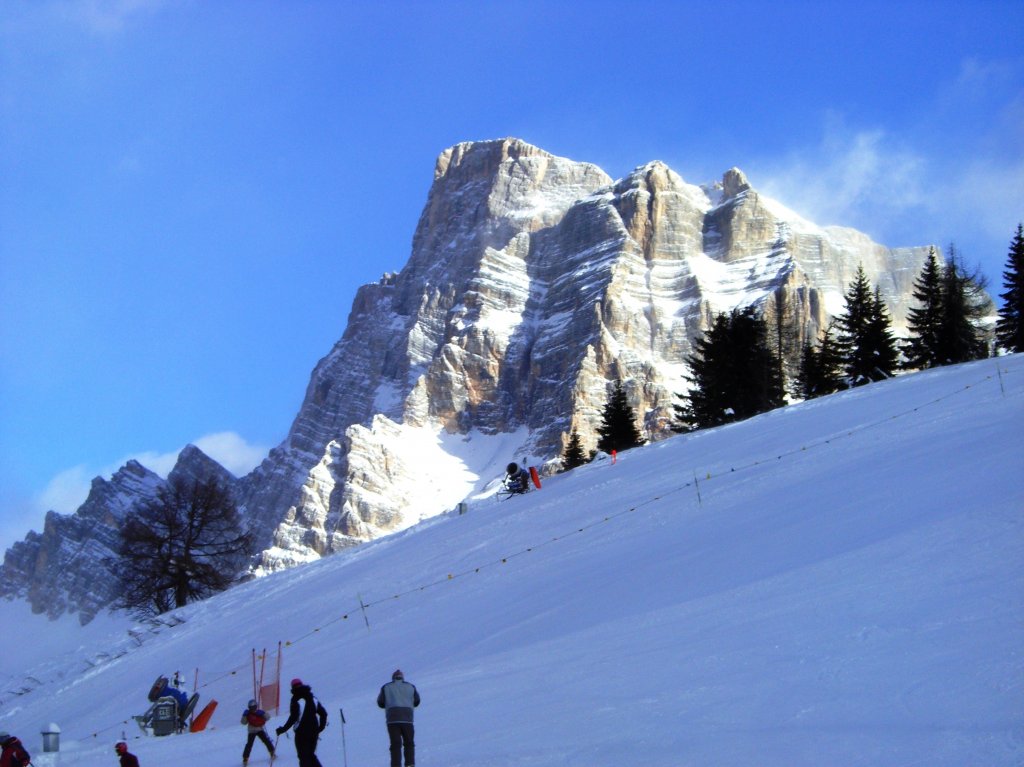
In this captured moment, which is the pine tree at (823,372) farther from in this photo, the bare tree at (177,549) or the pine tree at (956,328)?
the bare tree at (177,549)

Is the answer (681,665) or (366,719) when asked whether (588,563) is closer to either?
(366,719)

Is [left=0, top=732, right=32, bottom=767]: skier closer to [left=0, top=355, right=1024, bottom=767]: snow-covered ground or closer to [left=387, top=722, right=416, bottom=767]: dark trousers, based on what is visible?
[left=0, top=355, right=1024, bottom=767]: snow-covered ground

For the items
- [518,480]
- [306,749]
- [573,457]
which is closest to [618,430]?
[573,457]

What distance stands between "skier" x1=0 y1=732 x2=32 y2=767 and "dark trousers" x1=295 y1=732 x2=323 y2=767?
3.85 metres

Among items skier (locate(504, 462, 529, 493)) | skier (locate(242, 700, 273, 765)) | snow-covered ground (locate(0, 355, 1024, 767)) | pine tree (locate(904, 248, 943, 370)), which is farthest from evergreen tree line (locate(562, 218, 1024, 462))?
skier (locate(242, 700, 273, 765))

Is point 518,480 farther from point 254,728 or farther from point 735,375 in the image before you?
point 254,728

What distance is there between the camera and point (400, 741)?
35.6 ft

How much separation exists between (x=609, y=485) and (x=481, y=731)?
17.5m

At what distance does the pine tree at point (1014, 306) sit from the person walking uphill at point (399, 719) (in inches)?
1686

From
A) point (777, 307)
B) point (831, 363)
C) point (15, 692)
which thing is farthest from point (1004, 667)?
point (777, 307)

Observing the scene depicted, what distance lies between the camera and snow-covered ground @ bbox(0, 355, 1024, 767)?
9250 millimetres

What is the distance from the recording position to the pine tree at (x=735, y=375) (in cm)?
5272

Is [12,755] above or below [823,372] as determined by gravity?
below

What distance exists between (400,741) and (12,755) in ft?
17.8
